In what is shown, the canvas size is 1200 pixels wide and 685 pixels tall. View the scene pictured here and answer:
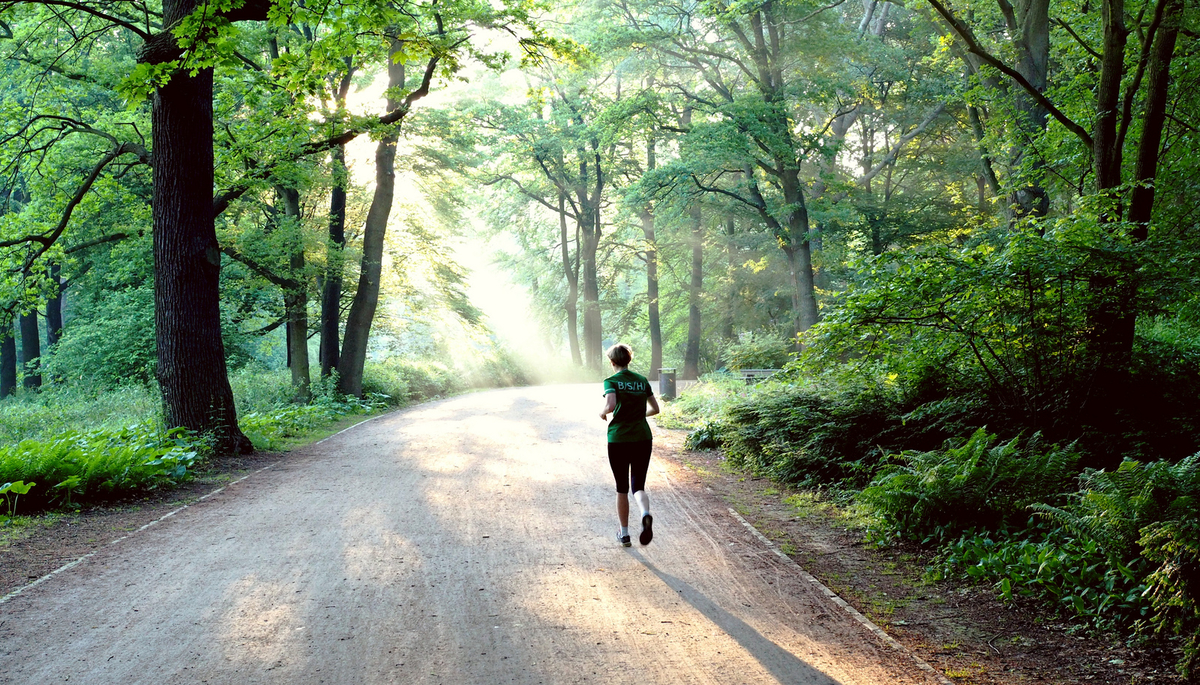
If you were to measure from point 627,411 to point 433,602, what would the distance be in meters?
2.40

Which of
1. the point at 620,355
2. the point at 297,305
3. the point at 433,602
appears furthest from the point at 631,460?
the point at 297,305

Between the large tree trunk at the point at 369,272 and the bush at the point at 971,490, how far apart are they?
57.4ft

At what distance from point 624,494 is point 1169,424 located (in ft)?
20.7

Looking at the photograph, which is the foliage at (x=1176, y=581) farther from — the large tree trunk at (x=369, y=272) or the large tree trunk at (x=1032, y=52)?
the large tree trunk at (x=369, y=272)

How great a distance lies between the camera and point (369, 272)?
22.1 metres

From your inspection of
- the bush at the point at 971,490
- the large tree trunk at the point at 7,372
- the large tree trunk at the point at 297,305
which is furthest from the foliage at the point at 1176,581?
the large tree trunk at the point at 7,372

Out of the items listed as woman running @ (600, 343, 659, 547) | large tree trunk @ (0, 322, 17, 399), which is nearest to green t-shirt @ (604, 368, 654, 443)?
woman running @ (600, 343, 659, 547)

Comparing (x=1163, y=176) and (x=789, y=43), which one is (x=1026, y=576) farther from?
(x=789, y=43)

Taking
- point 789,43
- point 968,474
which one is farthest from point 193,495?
point 789,43

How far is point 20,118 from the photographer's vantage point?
14.1 m

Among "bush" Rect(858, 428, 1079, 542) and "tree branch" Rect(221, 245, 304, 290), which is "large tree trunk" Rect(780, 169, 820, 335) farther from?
"bush" Rect(858, 428, 1079, 542)

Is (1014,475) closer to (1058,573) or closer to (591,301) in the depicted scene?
(1058,573)

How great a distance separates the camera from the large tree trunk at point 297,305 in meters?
19.8

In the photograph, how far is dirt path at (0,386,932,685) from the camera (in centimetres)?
426
